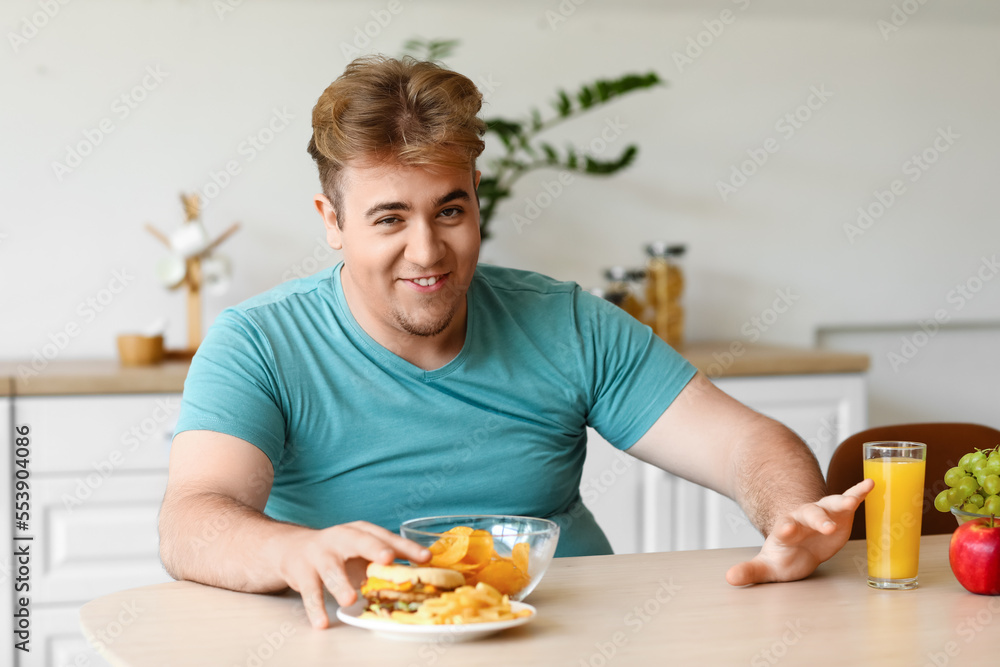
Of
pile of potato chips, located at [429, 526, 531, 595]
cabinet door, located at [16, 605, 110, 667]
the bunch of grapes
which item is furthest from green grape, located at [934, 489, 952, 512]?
cabinet door, located at [16, 605, 110, 667]

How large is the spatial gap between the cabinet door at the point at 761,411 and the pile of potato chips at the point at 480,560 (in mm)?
1386

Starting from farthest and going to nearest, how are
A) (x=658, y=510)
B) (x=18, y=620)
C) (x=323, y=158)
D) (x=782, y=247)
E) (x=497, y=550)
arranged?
(x=782, y=247), (x=658, y=510), (x=18, y=620), (x=323, y=158), (x=497, y=550)

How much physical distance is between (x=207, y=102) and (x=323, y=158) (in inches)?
50.0

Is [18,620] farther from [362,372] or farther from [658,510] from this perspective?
[658,510]

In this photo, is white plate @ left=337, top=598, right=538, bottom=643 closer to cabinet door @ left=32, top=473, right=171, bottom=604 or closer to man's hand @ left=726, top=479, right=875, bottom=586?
man's hand @ left=726, top=479, right=875, bottom=586

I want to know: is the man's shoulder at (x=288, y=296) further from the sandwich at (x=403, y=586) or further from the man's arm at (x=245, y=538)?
the sandwich at (x=403, y=586)

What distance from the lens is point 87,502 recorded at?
1988 millimetres

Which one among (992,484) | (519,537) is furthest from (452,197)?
(992,484)

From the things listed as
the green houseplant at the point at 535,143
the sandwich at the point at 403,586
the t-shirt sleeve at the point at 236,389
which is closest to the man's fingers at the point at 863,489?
the sandwich at the point at 403,586

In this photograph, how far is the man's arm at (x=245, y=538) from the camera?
0.86 meters

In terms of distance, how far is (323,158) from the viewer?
1273 mm

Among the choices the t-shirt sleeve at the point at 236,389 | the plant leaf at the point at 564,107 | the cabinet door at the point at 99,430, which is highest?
the plant leaf at the point at 564,107

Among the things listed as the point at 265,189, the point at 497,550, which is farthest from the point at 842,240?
the point at 497,550

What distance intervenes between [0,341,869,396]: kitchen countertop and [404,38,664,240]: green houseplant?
523 mm
